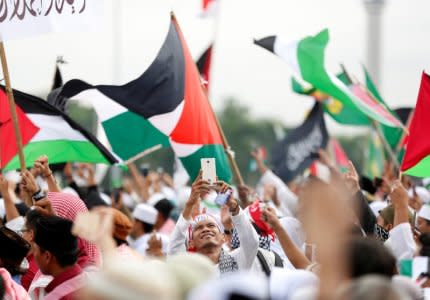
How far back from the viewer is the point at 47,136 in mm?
10578

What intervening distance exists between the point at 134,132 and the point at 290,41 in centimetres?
218

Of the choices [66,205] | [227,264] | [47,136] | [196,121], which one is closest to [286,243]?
[227,264]

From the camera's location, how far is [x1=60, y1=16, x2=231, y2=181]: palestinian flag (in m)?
9.77

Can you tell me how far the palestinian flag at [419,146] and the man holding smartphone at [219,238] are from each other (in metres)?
2.17

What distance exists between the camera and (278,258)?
25.0 ft

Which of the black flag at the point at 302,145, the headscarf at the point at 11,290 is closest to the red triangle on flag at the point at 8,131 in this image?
the headscarf at the point at 11,290

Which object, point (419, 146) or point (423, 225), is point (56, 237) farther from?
point (419, 146)

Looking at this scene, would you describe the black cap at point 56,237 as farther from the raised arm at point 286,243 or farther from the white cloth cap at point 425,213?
the white cloth cap at point 425,213

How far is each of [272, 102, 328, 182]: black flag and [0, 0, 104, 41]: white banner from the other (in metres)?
7.63

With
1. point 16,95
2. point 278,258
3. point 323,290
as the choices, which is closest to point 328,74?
point 16,95

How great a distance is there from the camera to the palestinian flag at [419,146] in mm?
9298

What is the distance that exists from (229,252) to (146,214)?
479 centimetres

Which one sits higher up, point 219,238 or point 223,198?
point 223,198

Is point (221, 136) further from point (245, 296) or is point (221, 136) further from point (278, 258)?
point (245, 296)
